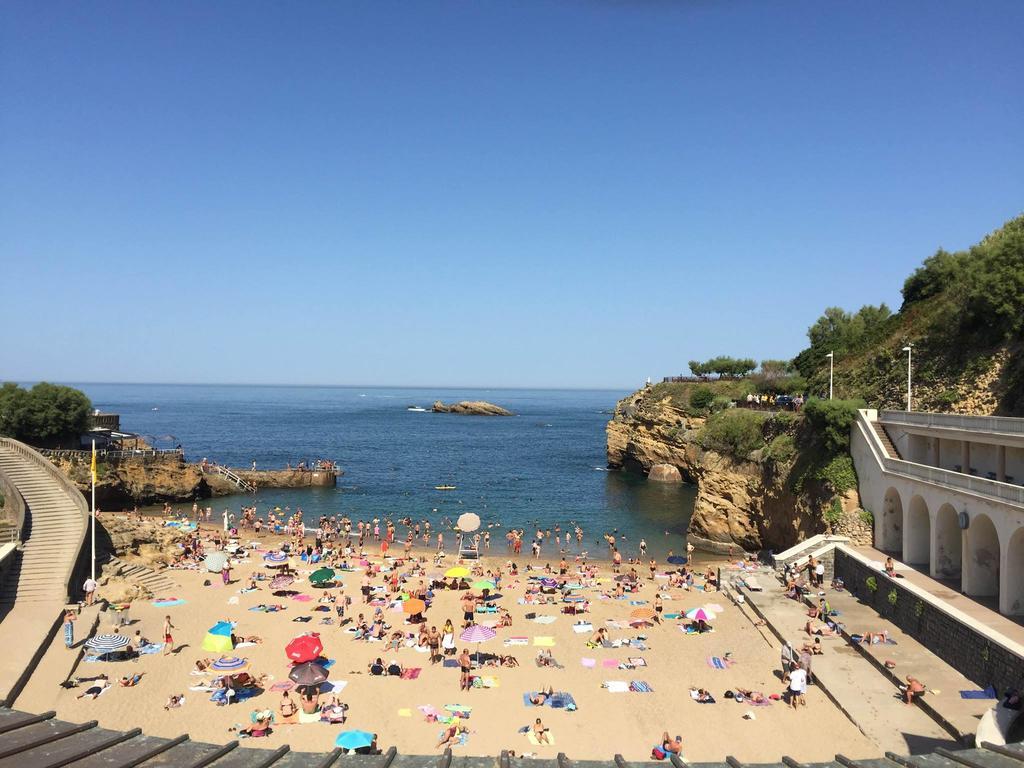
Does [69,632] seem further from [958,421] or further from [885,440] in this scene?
[885,440]

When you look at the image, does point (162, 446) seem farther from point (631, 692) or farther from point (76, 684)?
point (631, 692)

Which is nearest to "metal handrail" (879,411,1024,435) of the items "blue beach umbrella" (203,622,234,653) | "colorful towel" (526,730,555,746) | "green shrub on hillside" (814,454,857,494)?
"green shrub on hillside" (814,454,857,494)

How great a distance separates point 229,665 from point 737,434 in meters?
27.0

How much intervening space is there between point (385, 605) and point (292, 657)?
775 centimetres

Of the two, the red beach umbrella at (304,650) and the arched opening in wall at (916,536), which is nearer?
the red beach umbrella at (304,650)

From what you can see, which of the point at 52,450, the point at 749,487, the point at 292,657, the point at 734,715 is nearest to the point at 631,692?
the point at 734,715

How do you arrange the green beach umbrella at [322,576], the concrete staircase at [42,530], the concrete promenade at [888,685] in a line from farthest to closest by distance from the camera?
1. the green beach umbrella at [322,576]
2. the concrete staircase at [42,530]
3. the concrete promenade at [888,685]

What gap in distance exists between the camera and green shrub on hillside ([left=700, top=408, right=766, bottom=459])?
117 ft

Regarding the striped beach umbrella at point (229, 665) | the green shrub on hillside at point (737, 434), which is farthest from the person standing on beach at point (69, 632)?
the green shrub on hillside at point (737, 434)

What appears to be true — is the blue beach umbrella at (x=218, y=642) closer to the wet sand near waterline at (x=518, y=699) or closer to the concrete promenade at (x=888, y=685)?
the wet sand near waterline at (x=518, y=699)

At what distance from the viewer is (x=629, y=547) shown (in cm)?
3781

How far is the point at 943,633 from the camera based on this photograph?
1805 cm

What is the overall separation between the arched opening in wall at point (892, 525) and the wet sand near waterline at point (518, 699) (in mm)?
7157

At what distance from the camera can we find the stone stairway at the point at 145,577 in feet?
85.4
